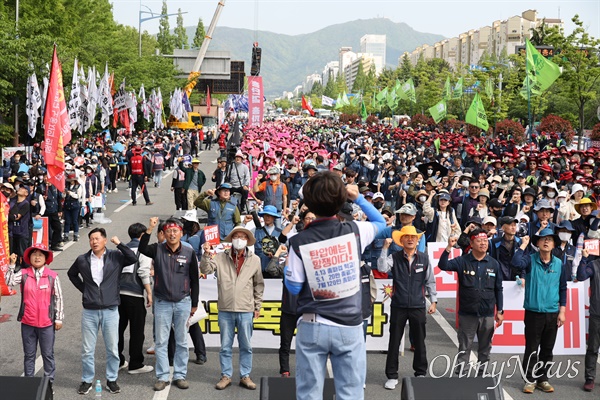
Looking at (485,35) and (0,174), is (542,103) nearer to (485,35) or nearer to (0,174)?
(0,174)

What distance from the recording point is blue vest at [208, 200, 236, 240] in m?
12.5

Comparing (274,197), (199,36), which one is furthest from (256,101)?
(199,36)

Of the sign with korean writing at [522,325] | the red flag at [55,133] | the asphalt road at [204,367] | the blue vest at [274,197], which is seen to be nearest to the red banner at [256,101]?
the blue vest at [274,197]

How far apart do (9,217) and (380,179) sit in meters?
10.0

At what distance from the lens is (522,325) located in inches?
379

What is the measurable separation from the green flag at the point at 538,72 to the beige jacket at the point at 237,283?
67.9 feet

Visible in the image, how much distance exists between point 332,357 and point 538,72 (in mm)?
24694

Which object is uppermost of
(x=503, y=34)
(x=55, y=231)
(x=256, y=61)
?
(x=503, y=34)

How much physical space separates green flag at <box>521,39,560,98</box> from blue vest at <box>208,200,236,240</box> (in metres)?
17.3

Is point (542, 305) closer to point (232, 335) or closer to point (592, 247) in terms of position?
point (592, 247)

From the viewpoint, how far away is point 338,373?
4.56 m

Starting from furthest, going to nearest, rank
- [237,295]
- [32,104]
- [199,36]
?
[199,36], [32,104], [237,295]

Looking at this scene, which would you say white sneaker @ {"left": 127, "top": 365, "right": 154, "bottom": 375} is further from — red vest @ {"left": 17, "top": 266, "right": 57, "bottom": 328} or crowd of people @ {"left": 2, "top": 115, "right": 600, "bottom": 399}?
red vest @ {"left": 17, "top": 266, "right": 57, "bottom": 328}

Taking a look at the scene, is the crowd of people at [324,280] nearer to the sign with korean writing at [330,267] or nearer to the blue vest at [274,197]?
the sign with korean writing at [330,267]
